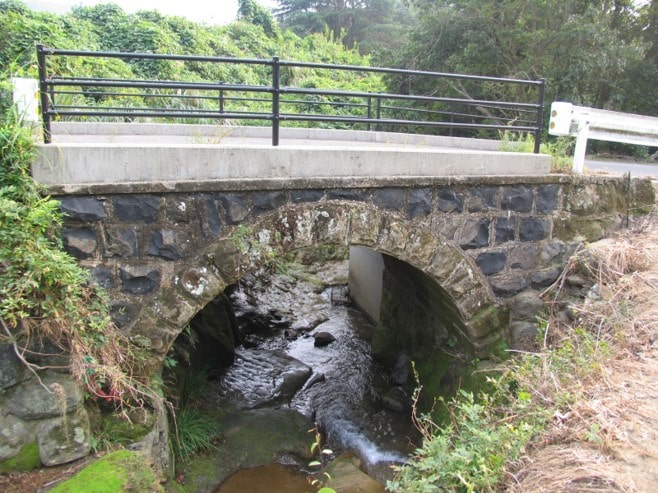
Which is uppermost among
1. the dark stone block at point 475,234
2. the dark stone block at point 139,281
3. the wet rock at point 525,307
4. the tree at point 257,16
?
the tree at point 257,16

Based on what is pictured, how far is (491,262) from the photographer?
5.93 m

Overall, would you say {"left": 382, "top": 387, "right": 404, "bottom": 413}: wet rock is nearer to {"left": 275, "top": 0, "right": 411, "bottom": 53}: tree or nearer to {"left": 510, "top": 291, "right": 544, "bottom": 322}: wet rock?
{"left": 510, "top": 291, "right": 544, "bottom": 322}: wet rock

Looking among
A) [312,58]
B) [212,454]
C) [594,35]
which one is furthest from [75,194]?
[312,58]

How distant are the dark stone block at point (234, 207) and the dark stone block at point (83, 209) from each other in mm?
963

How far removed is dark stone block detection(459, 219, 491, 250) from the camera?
5.68 meters

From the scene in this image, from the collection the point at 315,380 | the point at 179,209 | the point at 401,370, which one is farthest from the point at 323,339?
the point at 179,209

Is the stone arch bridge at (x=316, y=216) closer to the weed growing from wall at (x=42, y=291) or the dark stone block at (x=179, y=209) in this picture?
the dark stone block at (x=179, y=209)

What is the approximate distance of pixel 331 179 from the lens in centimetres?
492

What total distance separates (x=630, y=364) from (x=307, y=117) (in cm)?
330

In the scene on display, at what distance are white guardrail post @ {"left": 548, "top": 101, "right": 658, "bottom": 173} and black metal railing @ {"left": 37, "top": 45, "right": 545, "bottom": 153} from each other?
29cm

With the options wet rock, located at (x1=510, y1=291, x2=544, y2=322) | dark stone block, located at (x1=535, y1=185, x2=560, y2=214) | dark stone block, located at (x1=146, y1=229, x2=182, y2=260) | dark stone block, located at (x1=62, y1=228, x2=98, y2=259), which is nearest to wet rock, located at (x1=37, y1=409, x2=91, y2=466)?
dark stone block, located at (x1=62, y1=228, x2=98, y2=259)

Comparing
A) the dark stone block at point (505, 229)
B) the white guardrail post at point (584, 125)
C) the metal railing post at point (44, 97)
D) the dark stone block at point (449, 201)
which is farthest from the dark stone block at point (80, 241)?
the white guardrail post at point (584, 125)

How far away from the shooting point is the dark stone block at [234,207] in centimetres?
460

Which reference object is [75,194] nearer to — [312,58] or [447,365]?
[447,365]
